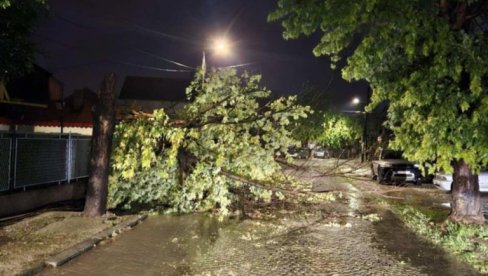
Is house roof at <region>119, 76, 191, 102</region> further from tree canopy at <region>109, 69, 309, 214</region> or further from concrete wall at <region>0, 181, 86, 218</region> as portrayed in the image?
tree canopy at <region>109, 69, 309, 214</region>

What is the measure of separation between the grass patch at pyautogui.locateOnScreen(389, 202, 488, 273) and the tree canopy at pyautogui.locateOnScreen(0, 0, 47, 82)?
932 centimetres

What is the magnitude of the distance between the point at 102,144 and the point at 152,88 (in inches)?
1707

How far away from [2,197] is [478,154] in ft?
32.5

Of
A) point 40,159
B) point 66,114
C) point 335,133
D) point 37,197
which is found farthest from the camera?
point 335,133

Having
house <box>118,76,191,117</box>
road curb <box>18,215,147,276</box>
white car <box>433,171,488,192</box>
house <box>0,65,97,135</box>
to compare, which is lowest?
road curb <box>18,215,147,276</box>

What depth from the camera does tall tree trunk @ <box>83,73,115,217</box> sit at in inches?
365

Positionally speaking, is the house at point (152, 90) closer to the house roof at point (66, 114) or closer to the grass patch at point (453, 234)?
the house roof at point (66, 114)

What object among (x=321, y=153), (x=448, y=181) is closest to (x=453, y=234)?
(x=448, y=181)

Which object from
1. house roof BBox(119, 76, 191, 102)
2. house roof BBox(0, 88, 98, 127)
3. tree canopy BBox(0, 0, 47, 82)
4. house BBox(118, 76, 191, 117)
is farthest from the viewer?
house roof BBox(119, 76, 191, 102)

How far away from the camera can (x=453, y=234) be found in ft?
30.4

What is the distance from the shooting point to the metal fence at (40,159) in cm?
977

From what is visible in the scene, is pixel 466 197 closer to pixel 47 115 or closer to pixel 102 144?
pixel 102 144

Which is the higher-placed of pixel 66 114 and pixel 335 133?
pixel 335 133

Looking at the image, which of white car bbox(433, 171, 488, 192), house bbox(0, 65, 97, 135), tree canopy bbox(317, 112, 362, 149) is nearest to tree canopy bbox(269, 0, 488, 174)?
white car bbox(433, 171, 488, 192)
